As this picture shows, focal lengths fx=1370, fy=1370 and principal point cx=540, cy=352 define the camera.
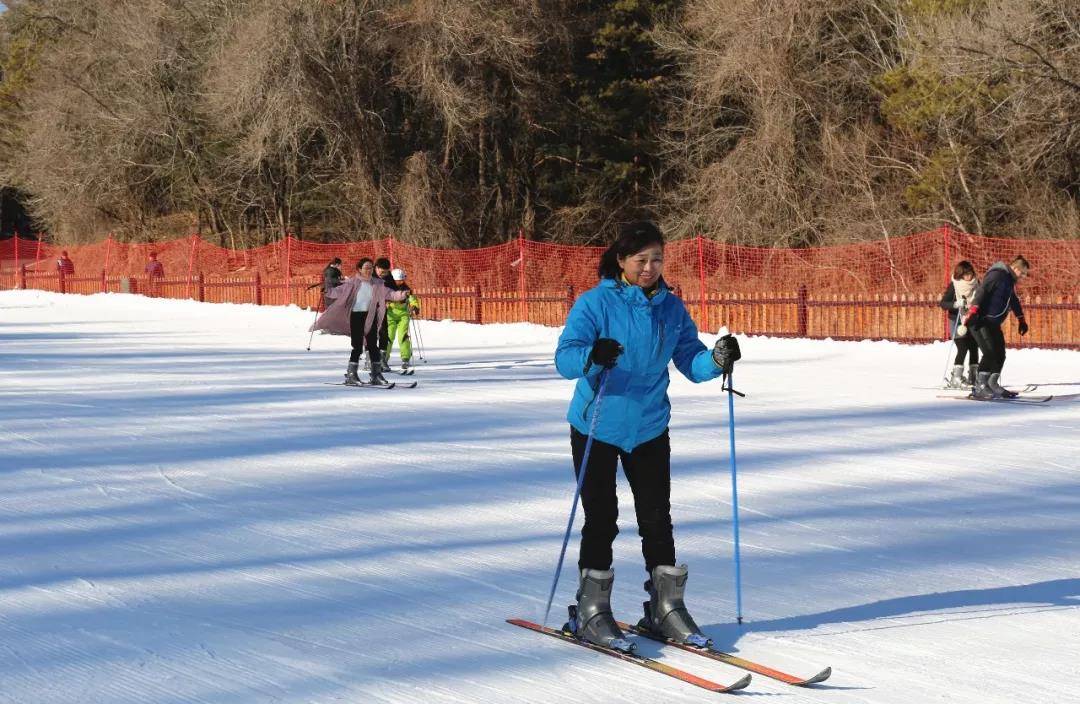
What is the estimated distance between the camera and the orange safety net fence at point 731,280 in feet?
71.4

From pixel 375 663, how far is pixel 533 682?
1.94 ft

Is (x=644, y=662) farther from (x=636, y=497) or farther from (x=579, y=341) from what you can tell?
(x=579, y=341)

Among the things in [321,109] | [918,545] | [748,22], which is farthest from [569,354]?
[321,109]

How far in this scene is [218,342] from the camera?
23.2 metres

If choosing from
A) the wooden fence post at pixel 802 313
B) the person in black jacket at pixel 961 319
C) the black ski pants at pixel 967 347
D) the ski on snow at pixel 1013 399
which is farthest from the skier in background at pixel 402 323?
the wooden fence post at pixel 802 313

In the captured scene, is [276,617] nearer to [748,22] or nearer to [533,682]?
[533,682]

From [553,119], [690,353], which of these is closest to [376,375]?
[690,353]

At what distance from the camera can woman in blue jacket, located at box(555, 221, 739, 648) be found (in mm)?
4719

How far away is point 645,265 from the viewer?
4.69 m

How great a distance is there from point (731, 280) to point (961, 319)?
10.8 meters

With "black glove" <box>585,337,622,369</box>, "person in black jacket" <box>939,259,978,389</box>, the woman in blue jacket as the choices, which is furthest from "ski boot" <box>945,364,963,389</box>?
"black glove" <box>585,337,622,369</box>

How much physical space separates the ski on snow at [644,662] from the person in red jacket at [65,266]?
37563 mm

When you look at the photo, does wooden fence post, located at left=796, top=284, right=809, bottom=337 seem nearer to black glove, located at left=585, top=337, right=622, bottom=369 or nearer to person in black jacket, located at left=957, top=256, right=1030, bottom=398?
person in black jacket, located at left=957, top=256, right=1030, bottom=398

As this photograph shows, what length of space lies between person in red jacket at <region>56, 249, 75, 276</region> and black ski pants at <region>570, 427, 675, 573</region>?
37987 millimetres
